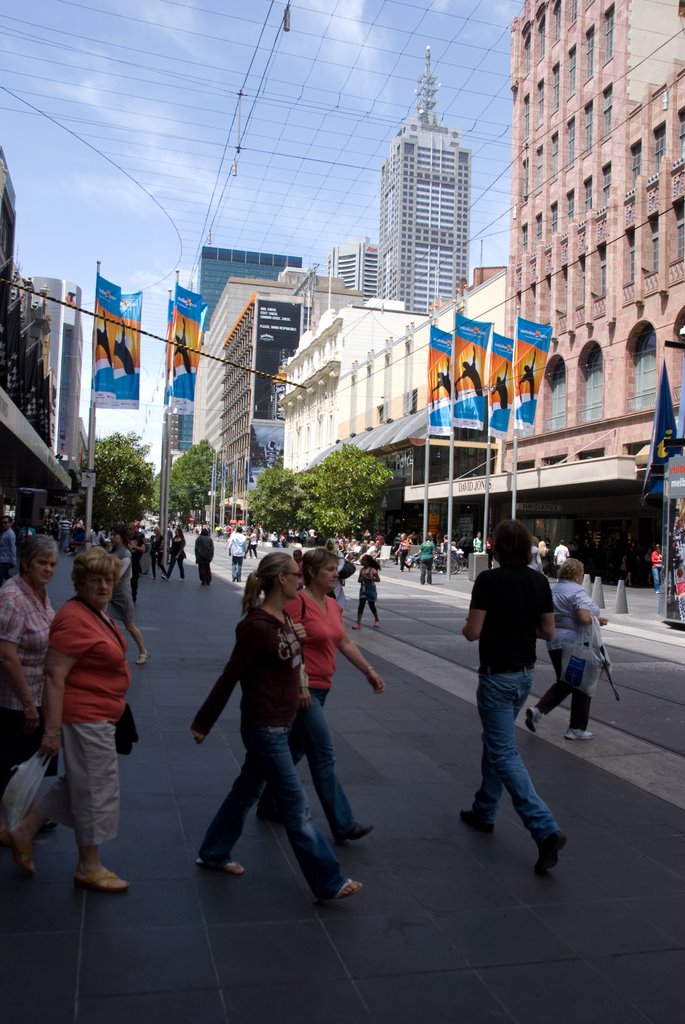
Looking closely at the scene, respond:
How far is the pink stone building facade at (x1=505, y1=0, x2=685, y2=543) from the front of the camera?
32.8m

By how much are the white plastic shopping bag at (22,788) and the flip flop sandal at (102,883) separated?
0.41 m

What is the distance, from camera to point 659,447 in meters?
20.6

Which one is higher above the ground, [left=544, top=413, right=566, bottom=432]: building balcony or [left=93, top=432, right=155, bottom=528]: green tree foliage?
[left=544, top=413, right=566, bottom=432]: building balcony

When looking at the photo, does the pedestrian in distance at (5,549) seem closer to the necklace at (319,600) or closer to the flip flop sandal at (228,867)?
the necklace at (319,600)

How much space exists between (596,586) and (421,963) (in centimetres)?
1851

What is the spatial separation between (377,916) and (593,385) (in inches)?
1413

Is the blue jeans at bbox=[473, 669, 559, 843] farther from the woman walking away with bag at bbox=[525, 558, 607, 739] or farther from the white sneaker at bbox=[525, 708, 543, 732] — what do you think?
the white sneaker at bbox=[525, 708, 543, 732]

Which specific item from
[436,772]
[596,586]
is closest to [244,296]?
[596,586]

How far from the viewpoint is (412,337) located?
5562 cm

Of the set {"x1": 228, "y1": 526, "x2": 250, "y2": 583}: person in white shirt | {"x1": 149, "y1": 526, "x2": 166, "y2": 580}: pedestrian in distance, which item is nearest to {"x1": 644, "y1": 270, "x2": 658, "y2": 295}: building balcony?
{"x1": 228, "y1": 526, "x2": 250, "y2": 583}: person in white shirt

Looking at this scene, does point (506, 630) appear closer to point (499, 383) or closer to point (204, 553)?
point (204, 553)

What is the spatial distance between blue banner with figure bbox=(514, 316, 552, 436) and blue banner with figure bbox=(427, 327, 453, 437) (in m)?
2.31

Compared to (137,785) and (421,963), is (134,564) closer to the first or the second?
(137,785)

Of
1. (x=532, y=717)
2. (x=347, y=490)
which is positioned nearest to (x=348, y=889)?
(x=532, y=717)
